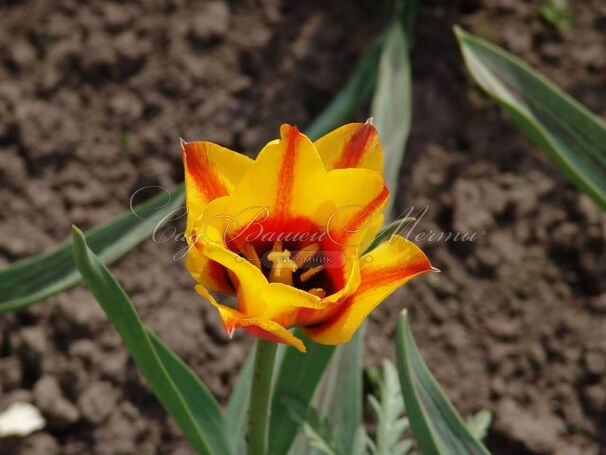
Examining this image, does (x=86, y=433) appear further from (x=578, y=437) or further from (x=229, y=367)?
(x=578, y=437)

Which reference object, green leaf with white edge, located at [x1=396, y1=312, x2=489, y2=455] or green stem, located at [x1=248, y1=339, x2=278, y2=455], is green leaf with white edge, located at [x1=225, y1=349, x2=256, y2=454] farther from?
green leaf with white edge, located at [x1=396, y1=312, x2=489, y2=455]

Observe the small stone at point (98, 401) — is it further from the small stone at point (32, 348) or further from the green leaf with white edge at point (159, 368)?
the green leaf with white edge at point (159, 368)

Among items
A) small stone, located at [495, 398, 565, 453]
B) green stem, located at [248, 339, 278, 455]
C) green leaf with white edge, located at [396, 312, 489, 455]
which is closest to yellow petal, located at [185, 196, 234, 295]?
green stem, located at [248, 339, 278, 455]

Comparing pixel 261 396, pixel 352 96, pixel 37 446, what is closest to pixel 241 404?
pixel 261 396

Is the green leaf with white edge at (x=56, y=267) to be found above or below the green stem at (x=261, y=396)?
below

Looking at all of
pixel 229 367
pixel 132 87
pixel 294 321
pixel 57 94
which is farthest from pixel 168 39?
pixel 294 321

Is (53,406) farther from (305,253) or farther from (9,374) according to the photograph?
(305,253)

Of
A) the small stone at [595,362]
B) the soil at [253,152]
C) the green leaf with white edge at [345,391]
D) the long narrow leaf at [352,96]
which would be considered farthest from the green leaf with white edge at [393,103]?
the small stone at [595,362]

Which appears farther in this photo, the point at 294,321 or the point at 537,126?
the point at 537,126
